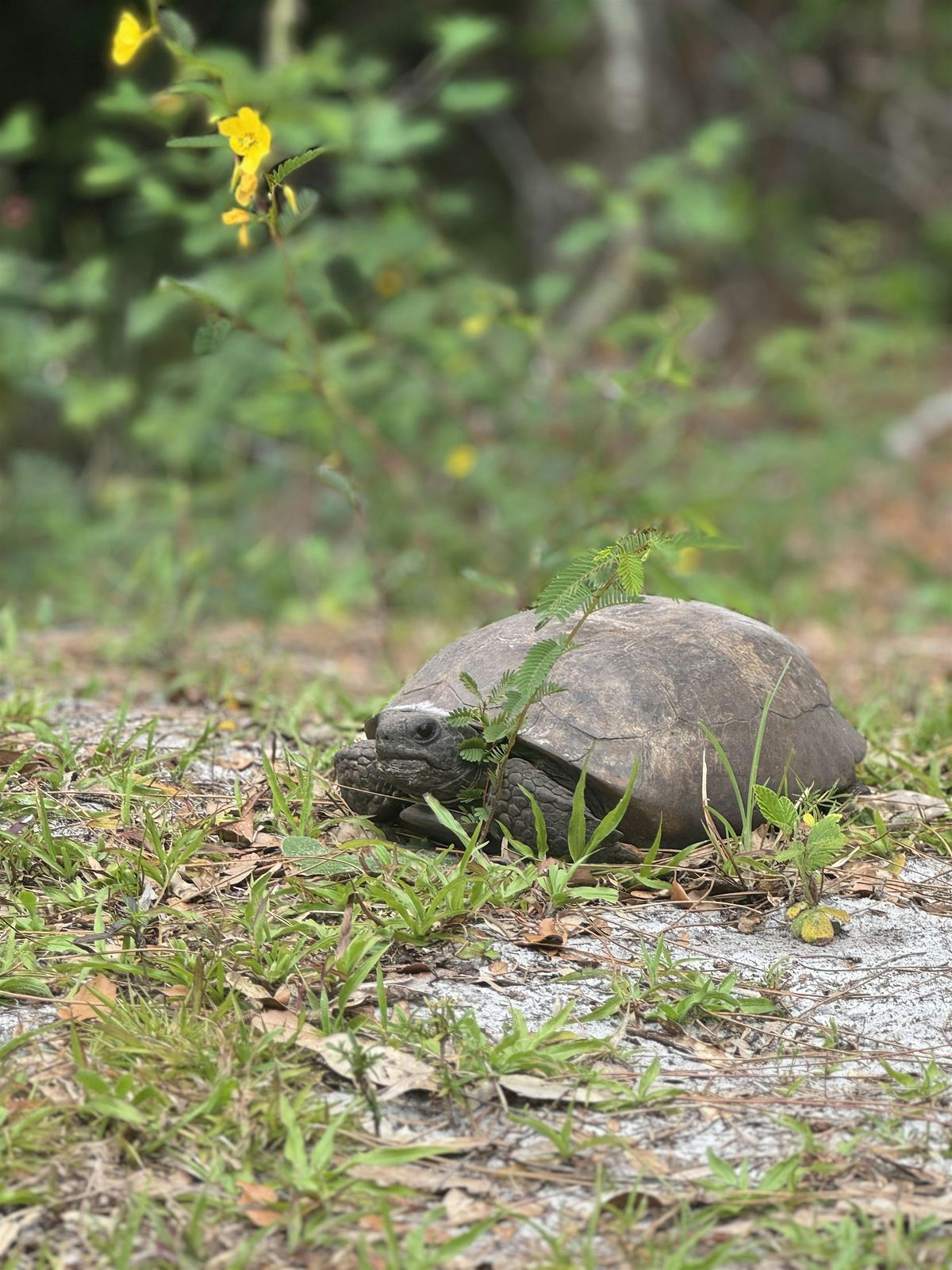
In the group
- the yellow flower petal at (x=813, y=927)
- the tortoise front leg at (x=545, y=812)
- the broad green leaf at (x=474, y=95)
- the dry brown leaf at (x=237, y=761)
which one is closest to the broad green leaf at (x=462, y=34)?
the broad green leaf at (x=474, y=95)

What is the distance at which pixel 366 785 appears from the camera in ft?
8.97

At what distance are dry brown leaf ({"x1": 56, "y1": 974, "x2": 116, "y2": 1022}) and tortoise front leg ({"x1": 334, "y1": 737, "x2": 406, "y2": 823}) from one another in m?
0.71

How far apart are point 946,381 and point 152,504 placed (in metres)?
7.12

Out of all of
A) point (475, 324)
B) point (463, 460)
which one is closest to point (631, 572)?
point (475, 324)

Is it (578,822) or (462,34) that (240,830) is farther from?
(462,34)

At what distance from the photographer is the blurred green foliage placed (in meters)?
4.84

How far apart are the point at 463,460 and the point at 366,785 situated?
328cm

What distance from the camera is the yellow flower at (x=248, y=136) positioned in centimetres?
283

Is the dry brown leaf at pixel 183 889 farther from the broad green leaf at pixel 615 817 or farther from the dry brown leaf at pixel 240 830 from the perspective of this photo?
the broad green leaf at pixel 615 817

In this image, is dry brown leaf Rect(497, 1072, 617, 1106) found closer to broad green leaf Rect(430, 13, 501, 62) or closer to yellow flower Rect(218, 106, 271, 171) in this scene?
yellow flower Rect(218, 106, 271, 171)

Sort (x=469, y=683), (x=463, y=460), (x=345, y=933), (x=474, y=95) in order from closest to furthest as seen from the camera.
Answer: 1. (x=345, y=933)
2. (x=469, y=683)
3. (x=474, y=95)
4. (x=463, y=460)

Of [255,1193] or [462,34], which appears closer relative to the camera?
[255,1193]

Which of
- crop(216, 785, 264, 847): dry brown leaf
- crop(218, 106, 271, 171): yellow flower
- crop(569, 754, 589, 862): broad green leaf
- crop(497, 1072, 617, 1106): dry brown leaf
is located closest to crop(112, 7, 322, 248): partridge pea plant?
crop(218, 106, 271, 171): yellow flower

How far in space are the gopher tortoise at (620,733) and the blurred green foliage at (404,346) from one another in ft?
2.32
